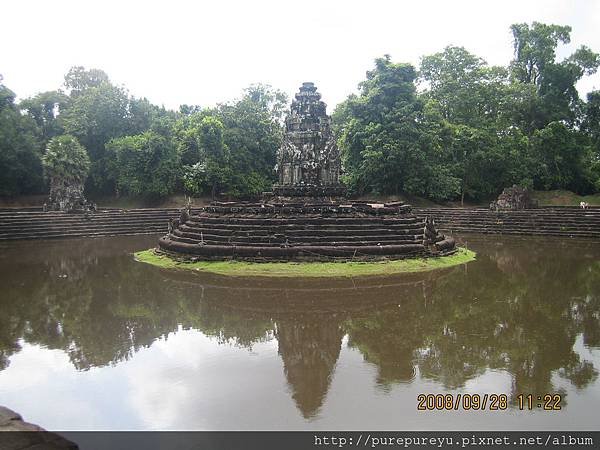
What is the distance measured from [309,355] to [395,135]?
2645 cm

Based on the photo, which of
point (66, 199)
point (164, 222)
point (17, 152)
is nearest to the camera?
point (66, 199)

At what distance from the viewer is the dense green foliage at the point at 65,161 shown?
2959 cm

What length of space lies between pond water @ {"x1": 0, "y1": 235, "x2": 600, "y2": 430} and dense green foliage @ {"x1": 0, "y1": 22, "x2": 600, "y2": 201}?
1944 centimetres

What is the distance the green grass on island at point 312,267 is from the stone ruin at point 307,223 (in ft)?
1.33

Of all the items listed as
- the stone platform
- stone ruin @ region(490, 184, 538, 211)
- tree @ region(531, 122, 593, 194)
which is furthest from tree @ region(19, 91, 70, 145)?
tree @ region(531, 122, 593, 194)

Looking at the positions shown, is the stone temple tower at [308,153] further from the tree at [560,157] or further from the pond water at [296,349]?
the tree at [560,157]

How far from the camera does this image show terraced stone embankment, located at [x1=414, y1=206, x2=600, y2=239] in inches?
1006

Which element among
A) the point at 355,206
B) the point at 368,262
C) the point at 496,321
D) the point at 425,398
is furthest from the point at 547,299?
the point at 355,206

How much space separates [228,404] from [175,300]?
616 centimetres

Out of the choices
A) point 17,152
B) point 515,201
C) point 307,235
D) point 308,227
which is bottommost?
point 307,235

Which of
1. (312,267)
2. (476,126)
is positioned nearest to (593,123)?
(476,126)

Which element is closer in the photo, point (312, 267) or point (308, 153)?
point (312, 267)

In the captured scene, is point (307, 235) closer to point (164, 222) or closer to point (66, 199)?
point (164, 222)

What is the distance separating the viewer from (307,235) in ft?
56.4
